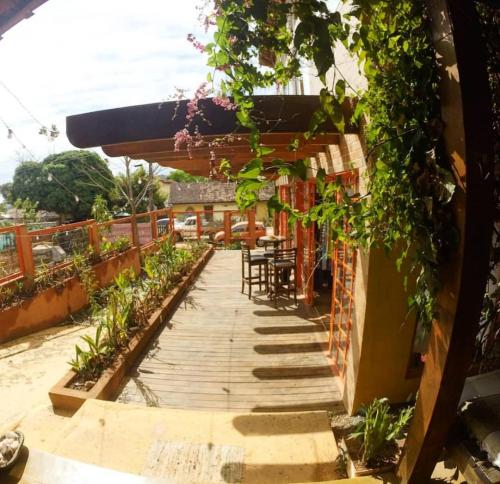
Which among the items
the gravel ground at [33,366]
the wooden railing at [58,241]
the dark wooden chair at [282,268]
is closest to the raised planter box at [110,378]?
the gravel ground at [33,366]

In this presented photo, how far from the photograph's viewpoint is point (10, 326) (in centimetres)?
489

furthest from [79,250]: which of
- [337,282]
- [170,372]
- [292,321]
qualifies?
[337,282]

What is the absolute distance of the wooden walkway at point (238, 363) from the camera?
10.6ft

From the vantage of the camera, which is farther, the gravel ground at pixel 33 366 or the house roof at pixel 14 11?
the gravel ground at pixel 33 366

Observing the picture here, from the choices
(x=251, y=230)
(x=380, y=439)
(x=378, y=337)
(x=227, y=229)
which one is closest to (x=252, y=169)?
(x=380, y=439)

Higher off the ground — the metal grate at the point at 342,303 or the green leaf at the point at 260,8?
the green leaf at the point at 260,8

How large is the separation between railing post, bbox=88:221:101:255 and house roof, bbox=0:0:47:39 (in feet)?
19.0

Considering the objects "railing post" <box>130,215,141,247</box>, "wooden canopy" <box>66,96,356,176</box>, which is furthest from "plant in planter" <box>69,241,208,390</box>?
"railing post" <box>130,215,141,247</box>

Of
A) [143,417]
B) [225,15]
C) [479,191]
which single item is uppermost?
[225,15]

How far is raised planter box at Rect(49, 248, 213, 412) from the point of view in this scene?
2998mm

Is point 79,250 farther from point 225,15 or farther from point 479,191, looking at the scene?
point 479,191

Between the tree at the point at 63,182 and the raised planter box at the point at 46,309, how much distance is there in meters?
17.1

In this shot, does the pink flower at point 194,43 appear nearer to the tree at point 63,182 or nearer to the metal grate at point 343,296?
the metal grate at point 343,296

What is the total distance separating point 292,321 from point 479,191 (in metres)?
4.31
